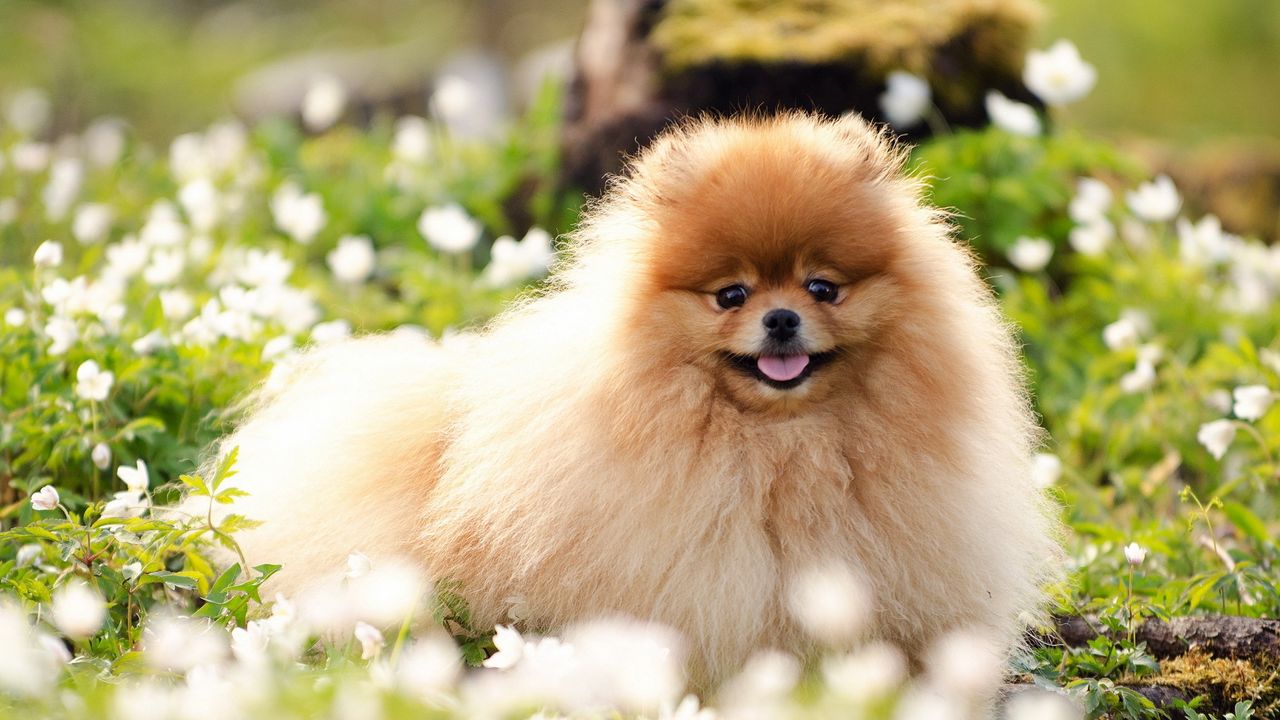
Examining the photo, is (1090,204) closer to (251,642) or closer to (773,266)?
(773,266)

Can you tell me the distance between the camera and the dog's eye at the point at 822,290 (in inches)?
101

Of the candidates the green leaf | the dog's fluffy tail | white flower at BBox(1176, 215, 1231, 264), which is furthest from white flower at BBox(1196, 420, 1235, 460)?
the dog's fluffy tail

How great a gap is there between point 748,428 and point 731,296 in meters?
0.28

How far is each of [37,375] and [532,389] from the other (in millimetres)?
1670

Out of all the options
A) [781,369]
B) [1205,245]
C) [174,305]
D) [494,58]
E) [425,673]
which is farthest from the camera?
[494,58]

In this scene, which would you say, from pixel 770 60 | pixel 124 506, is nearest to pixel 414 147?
pixel 770 60

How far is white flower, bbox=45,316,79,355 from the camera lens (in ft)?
11.2

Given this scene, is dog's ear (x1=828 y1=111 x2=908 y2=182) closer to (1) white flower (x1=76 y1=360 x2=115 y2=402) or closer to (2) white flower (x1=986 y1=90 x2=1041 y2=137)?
(1) white flower (x1=76 y1=360 x2=115 y2=402)

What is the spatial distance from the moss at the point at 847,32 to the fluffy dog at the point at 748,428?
2.97 meters

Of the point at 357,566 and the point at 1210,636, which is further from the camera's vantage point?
the point at 1210,636

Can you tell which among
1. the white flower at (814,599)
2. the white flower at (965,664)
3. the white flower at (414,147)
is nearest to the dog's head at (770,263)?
the white flower at (814,599)

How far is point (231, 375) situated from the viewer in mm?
3717

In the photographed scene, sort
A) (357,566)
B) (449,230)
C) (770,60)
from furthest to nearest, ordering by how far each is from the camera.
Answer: (770,60), (449,230), (357,566)

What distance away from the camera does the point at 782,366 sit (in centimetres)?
253
